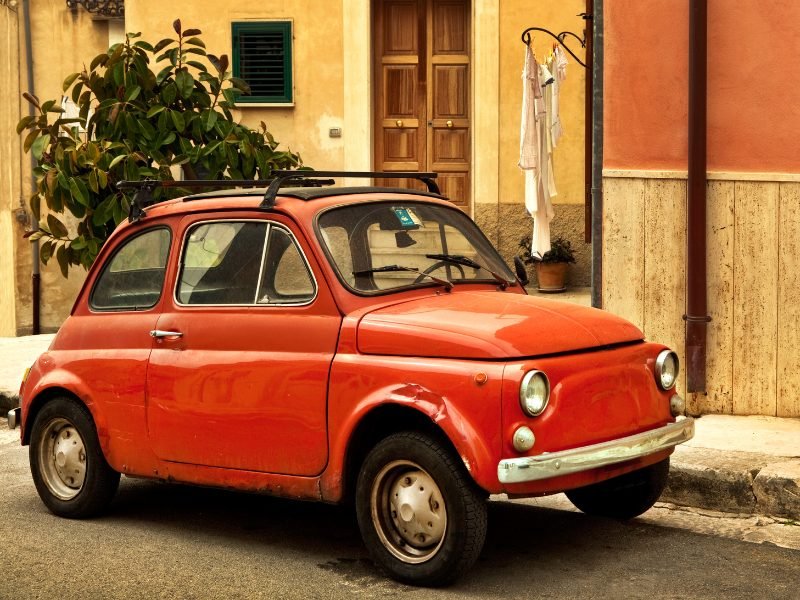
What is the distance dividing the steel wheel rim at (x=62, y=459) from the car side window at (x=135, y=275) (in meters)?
0.66

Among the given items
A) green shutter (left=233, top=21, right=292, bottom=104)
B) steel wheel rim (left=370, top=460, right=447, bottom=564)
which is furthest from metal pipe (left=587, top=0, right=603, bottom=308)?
green shutter (left=233, top=21, right=292, bottom=104)

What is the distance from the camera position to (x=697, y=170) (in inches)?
344

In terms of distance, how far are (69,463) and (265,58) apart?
9958 mm

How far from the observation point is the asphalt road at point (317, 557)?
5.50 meters

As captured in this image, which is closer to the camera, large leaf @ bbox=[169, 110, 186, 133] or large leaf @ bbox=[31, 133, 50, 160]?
large leaf @ bbox=[31, 133, 50, 160]

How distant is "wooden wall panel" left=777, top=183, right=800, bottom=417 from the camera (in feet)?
28.4

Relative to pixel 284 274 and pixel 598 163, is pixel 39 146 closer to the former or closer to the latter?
pixel 598 163

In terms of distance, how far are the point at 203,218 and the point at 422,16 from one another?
9758 mm

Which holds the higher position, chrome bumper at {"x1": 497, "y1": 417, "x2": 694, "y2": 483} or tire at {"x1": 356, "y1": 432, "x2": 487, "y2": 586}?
chrome bumper at {"x1": 497, "y1": 417, "x2": 694, "y2": 483}

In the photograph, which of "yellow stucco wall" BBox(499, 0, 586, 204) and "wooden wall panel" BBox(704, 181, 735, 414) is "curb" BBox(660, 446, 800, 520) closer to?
"wooden wall panel" BBox(704, 181, 735, 414)

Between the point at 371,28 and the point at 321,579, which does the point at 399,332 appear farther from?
the point at 371,28

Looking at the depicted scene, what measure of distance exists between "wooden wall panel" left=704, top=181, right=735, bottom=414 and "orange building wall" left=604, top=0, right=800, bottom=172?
248mm

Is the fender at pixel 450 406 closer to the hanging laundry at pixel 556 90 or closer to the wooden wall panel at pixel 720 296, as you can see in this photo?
the wooden wall panel at pixel 720 296

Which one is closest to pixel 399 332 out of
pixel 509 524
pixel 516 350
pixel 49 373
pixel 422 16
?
pixel 516 350
